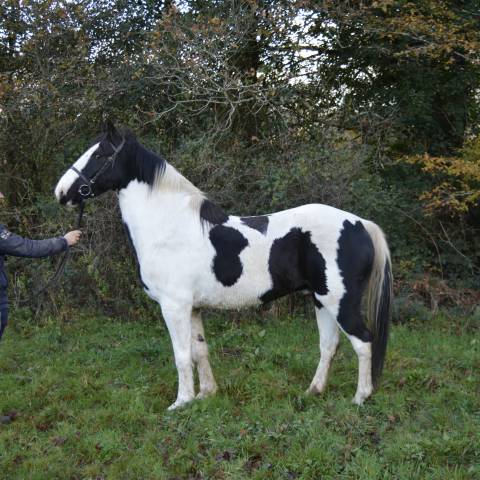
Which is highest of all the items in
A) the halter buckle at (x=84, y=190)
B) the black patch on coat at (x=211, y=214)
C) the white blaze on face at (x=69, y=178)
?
the white blaze on face at (x=69, y=178)

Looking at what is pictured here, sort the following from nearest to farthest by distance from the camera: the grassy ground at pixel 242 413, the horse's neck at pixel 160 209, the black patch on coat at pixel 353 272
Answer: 1. the grassy ground at pixel 242 413
2. the black patch on coat at pixel 353 272
3. the horse's neck at pixel 160 209

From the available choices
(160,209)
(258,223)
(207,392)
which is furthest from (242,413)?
(160,209)

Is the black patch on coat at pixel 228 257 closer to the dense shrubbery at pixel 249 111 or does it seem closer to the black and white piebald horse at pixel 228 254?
the black and white piebald horse at pixel 228 254

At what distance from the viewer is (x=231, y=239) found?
4.26 meters

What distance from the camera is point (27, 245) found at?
3.73 m

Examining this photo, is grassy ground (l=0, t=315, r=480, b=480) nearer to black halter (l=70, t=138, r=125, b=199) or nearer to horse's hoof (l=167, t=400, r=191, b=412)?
horse's hoof (l=167, t=400, r=191, b=412)

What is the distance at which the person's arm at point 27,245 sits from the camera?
364cm

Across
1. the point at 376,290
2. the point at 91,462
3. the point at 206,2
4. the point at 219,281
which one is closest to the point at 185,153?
the point at 206,2

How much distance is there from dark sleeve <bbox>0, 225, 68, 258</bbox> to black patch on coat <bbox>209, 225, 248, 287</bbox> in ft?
3.75

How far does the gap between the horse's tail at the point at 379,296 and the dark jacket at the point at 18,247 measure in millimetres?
2355

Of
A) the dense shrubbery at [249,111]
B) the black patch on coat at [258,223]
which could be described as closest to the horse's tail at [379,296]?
the black patch on coat at [258,223]

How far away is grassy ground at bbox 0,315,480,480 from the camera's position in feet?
11.0

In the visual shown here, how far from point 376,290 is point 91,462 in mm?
2432

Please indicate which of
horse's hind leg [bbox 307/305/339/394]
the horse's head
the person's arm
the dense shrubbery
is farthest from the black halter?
the dense shrubbery
